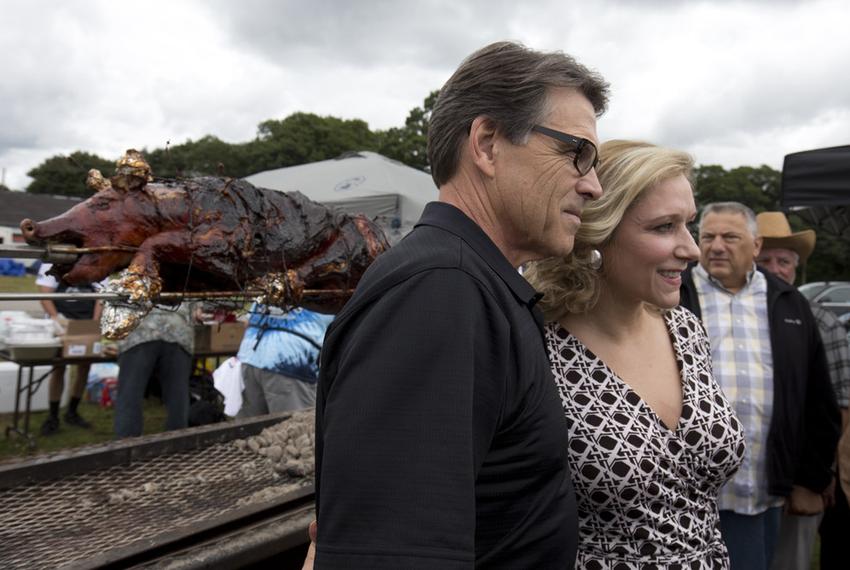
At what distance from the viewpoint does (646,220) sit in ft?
6.05

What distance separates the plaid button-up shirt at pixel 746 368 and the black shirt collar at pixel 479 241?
1.97 meters

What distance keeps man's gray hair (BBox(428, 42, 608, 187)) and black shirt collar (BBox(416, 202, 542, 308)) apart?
0.12m

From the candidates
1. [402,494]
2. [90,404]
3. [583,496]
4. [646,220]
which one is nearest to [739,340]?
[646,220]

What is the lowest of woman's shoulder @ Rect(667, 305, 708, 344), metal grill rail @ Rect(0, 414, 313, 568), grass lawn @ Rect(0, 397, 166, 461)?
grass lawn @ Rect(0, 397, 166, 461)

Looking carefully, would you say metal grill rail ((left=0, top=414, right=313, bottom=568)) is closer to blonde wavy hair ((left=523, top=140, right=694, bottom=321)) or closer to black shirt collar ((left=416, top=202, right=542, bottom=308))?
blonde wavy hair ((left=523, top=140, right=694, bottom=321))

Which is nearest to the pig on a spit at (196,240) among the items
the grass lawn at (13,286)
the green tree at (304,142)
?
the grass lawn at (13,286)

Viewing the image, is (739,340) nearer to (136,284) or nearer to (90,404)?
(136,284)

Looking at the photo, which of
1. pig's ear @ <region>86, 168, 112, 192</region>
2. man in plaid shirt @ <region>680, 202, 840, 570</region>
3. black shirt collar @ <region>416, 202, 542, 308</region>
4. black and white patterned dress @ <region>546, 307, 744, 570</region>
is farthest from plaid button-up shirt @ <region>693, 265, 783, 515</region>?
pig's ear @ <region>86, 168, 112, 192</region>

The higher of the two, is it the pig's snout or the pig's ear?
the pig's ear

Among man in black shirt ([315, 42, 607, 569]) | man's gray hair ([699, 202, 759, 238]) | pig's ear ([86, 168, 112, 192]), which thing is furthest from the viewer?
man's gray hair ([699, 202, 759, 238])

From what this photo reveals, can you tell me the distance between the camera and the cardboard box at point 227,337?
6.22m

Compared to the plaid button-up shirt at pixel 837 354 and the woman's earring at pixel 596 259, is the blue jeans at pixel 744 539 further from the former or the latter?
the woman's earring at pixel 596 259

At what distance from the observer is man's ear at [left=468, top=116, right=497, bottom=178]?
3.74ft

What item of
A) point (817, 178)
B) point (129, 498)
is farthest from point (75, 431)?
point (817, 178)
